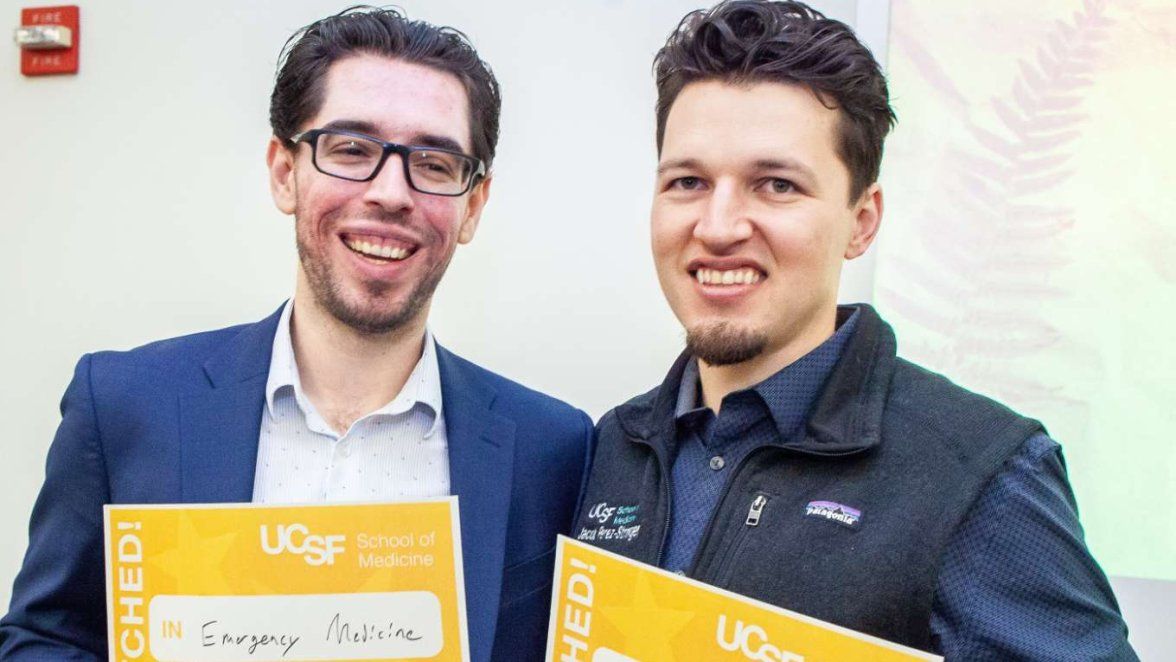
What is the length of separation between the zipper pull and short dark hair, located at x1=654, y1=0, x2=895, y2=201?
0.42m

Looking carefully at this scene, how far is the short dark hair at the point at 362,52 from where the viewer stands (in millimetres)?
1665

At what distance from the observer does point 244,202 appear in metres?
2.60

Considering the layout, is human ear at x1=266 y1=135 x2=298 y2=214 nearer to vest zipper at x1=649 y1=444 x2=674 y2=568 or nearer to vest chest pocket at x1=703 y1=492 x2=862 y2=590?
vest zipper at x1=649 y1=444 x2=674 y2=568

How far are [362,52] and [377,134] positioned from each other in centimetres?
18

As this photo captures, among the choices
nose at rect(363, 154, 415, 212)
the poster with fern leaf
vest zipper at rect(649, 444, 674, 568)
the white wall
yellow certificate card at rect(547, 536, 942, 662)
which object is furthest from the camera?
the white wall

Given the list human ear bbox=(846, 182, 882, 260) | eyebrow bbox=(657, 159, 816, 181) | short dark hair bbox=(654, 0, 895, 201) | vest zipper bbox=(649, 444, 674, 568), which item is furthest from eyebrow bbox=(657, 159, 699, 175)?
vest zipper bbox=(649, 444, 674, 568)

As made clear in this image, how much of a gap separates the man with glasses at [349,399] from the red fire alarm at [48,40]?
4.26ft

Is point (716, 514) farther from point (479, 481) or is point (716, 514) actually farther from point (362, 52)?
point (362, 52)

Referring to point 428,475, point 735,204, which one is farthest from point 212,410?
point 735,204

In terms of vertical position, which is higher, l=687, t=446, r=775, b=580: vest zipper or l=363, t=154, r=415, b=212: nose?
l=363, t=154, r=415, b=212: nose

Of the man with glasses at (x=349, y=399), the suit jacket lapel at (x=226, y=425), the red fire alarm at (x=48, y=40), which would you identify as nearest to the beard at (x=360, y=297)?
the man with glasses at (x=349, y=399)

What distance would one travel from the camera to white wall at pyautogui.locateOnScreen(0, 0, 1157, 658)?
2402mm

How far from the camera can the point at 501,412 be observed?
1.66m

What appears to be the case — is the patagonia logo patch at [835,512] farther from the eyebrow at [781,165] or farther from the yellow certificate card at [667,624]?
the eyebrow at [781,165]
